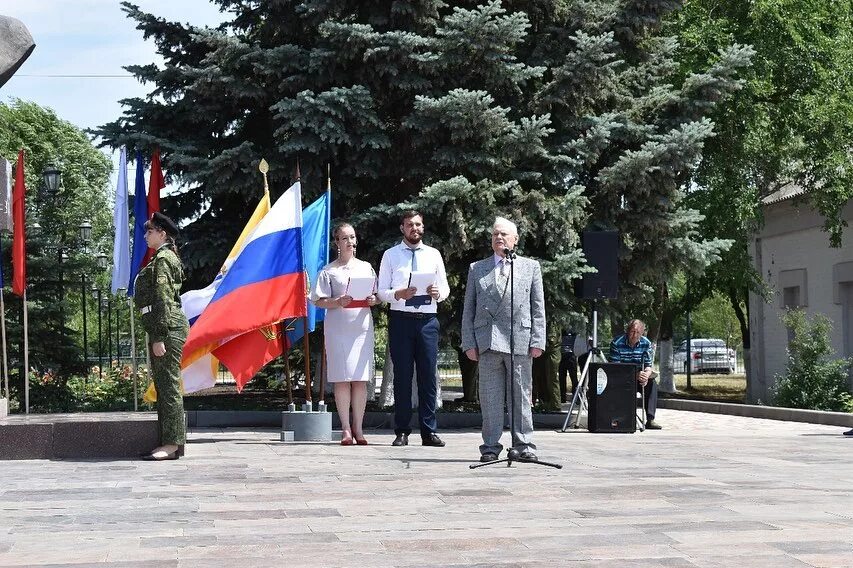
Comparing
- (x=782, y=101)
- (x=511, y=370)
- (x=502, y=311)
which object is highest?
(x=782, y=101)

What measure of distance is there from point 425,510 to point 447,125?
9.74 meters

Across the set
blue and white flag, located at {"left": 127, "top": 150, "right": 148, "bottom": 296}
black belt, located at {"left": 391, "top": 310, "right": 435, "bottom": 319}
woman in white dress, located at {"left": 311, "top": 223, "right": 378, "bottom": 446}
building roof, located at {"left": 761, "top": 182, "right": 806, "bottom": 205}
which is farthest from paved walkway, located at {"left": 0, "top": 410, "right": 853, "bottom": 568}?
building roof, located at {"left": 761, "top": 182, "right": 806, "bottom": 205}

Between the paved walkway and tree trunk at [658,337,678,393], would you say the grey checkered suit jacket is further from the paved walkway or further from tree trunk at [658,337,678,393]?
tree trunk at [658,337,678,393]

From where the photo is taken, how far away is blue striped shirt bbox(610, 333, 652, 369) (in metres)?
17.7

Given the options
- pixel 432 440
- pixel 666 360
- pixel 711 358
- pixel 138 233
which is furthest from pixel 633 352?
pixel 711 358

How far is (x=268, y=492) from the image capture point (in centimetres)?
806

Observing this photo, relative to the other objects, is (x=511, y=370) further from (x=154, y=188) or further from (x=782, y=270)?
(x=782, y=270)

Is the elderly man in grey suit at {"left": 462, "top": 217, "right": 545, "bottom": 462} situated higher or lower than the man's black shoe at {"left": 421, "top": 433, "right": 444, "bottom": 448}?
higher

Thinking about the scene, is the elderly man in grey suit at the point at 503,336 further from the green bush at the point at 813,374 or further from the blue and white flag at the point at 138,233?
the green bush at the point at 813,374

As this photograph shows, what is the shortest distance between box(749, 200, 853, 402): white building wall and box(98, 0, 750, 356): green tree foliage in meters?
9.78

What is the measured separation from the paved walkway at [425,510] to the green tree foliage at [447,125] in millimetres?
5718

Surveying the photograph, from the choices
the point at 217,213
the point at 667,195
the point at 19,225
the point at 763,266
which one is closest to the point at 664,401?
the point at 763,266

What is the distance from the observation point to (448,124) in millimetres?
16312

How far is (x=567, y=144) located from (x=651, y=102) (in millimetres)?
1628
